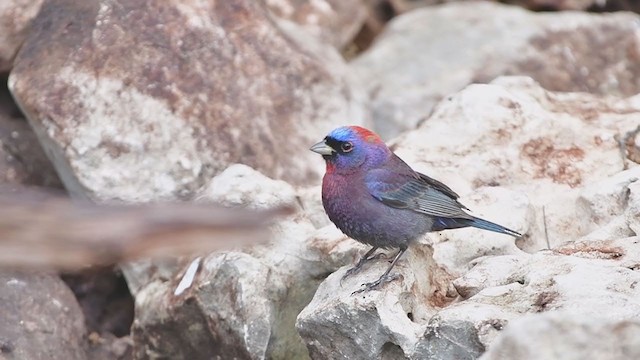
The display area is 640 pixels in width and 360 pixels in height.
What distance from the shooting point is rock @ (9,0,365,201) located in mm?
7426

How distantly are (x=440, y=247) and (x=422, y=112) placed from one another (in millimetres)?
2932

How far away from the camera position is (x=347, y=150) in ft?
20.6

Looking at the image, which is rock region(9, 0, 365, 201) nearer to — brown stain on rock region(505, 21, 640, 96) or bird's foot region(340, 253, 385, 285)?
bird's foot region(340, 253, 385, 285)

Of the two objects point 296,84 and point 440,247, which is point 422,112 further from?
point 440,247


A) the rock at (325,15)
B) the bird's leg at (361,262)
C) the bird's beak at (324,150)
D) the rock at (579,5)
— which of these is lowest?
the rock at (579,5)

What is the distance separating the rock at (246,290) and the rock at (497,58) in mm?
2612

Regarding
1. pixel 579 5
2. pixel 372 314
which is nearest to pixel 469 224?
pixel 372 314

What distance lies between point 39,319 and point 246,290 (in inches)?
54.4

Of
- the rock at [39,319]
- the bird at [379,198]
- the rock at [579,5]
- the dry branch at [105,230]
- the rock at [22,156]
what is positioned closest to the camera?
the dry branch at [105,230]

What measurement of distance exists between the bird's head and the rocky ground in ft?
1.53

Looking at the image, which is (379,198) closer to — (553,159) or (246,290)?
(246,290)

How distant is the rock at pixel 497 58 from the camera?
9.45 metres

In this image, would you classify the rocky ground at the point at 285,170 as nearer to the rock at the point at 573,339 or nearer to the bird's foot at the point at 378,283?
the bird's foot at the point at 378,283

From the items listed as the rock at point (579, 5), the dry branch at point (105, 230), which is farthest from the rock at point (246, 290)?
the rock at point (579, 5)
